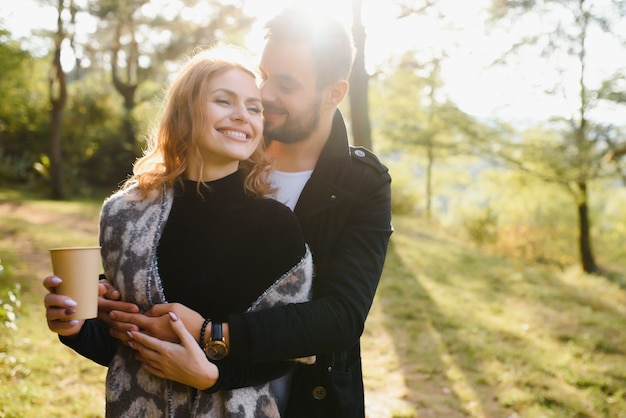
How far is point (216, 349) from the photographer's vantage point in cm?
147

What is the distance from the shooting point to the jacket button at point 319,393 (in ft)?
5.98

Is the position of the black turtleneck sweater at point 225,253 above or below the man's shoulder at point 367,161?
below

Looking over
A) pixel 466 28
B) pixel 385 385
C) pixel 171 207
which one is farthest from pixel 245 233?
pixel 466 28

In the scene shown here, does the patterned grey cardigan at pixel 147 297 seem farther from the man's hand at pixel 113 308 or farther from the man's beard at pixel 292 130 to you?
the man's beard at pixel 292 130

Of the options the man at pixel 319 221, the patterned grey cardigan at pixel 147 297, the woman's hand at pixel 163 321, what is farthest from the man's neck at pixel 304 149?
the woman's hand at pixel 163 321

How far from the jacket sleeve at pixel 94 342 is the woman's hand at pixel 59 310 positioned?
0.20ft

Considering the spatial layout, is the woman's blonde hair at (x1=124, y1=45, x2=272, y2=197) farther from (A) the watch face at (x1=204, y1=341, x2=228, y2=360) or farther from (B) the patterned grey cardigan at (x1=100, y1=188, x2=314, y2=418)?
(A) the watch face at (x1=204, y1=341, x2=228, y2=360)

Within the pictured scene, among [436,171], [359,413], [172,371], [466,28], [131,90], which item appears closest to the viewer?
[172,371]

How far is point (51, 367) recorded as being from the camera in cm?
466

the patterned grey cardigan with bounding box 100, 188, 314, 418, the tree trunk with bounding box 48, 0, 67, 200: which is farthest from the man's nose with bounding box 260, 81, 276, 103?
the tree trunk with bounding box 48, 0, 67, 200

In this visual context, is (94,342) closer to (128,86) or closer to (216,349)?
(216,349)

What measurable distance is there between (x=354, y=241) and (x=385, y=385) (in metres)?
3.62

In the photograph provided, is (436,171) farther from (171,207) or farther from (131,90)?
(171,207)

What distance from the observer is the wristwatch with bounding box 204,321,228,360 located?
1463 millimetres
